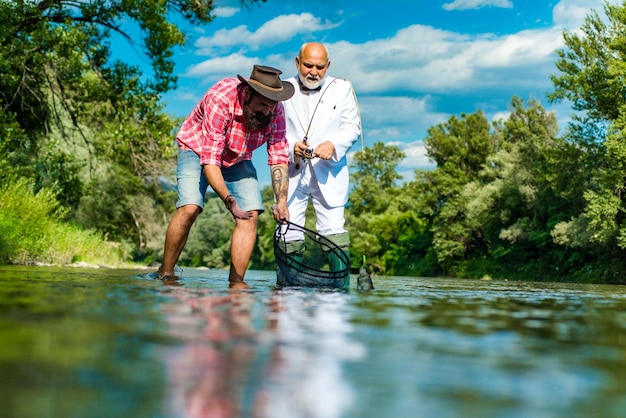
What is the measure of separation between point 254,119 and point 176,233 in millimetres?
1289

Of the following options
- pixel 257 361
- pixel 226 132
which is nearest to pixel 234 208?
pixel 226 132

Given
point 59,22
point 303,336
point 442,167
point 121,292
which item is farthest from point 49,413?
point 442,167

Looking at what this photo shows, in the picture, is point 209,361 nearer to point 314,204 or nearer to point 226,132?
point 226,132

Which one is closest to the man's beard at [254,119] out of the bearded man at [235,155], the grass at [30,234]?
the bearded man at [235,155]

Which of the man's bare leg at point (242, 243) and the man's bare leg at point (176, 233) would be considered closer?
the man's bare leg at point (242, 243)

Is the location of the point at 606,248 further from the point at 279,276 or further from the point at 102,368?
the point at 102,368

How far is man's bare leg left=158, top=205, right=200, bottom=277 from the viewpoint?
6.92 metres

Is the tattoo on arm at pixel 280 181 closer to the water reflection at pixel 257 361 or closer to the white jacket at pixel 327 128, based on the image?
the white jacket at pixel 327 128

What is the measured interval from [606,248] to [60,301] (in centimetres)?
3713

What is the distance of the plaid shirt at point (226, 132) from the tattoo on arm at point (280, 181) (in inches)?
3.4

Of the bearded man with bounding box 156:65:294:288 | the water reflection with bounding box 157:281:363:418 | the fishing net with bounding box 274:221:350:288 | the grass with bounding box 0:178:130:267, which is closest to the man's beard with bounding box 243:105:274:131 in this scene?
the bearded man with bounding box 156:65:294:288

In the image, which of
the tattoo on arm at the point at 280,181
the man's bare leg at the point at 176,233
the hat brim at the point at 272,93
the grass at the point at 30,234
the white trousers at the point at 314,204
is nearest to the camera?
the hat brim at the point at 272,93

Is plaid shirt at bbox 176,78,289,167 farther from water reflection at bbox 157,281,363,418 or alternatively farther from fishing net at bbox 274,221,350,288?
water reflection at bbox 157,281,363,418

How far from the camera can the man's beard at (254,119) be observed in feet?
21.5
